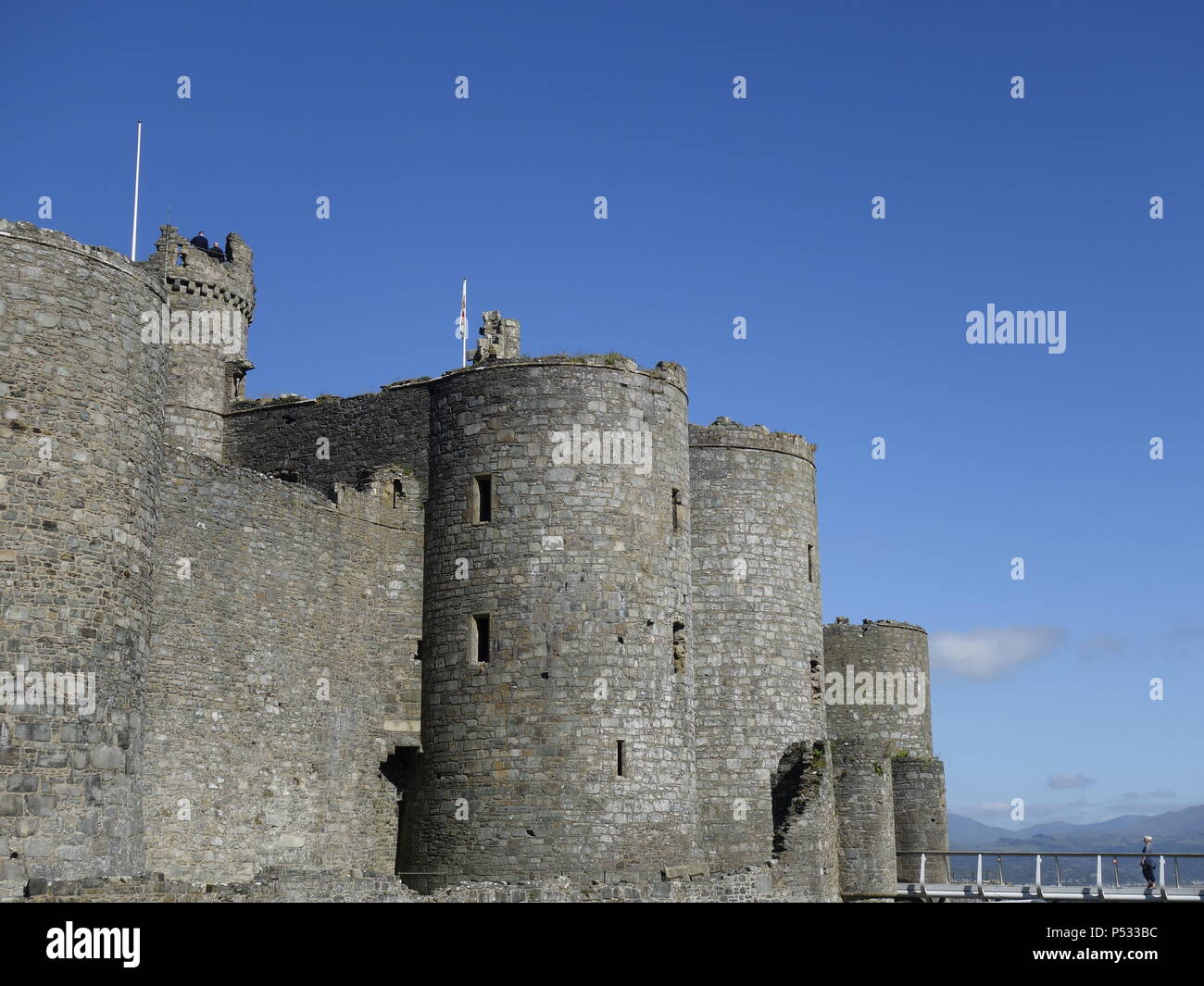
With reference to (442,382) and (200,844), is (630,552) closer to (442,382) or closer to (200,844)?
(442,382)

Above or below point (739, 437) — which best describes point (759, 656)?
below

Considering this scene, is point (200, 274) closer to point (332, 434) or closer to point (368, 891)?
point (332, 434)

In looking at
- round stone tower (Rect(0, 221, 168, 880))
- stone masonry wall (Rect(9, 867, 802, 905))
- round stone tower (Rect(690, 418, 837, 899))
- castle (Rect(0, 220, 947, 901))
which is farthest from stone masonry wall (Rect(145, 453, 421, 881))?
round stone tower (Rect(690, 418, 837, 899))

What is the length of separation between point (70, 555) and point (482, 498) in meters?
11.1

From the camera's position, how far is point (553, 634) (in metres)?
28.5

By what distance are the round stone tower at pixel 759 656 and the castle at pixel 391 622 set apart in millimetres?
66

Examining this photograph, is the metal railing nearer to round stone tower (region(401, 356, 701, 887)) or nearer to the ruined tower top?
round stone tower (region(401, 356, 701, 887))

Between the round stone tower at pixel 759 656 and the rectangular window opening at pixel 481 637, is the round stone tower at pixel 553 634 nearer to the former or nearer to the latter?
the rectangular window opening at pixel 481 637

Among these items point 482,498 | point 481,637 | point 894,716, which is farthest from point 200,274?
point 894,716

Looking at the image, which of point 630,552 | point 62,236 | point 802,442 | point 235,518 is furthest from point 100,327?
point 802,442

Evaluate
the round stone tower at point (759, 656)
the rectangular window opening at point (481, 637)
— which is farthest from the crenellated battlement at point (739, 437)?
the rectangular window opening at point (481, 637)

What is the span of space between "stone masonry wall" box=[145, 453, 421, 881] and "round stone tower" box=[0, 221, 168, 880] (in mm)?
4007

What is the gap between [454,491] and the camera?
29797mm

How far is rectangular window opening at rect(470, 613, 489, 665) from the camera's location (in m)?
29.0
